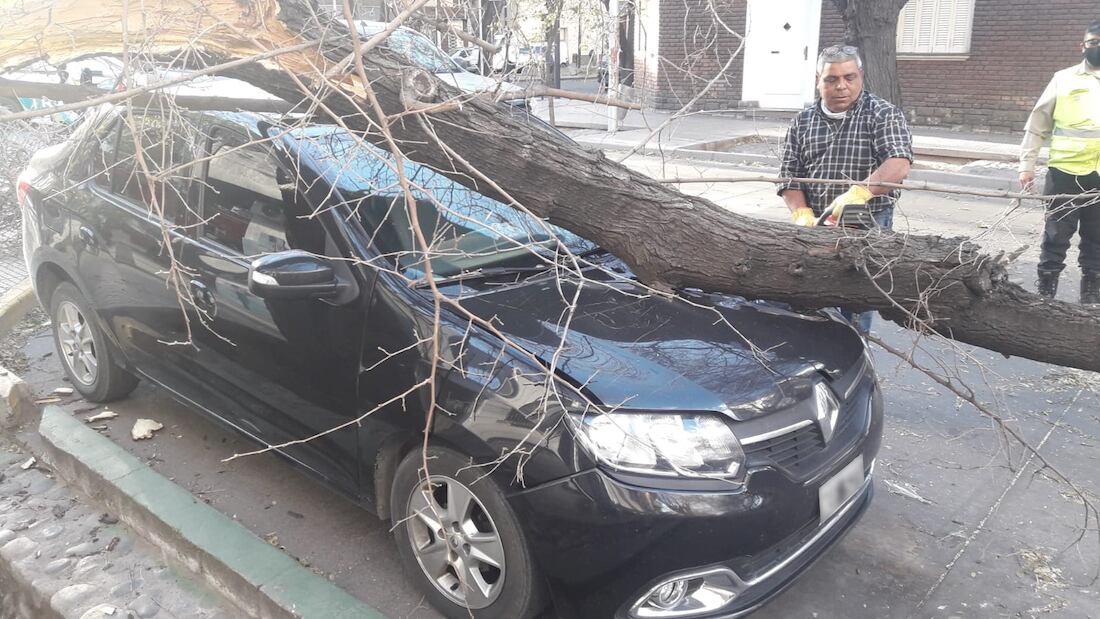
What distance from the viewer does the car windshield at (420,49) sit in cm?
350

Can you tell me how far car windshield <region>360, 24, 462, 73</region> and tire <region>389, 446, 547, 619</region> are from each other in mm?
1672

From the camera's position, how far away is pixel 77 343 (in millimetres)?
4637

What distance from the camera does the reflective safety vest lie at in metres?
5.35

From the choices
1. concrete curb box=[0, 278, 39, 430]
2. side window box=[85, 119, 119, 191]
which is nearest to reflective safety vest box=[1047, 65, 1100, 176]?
side window box=[85, 119, 119, 191]

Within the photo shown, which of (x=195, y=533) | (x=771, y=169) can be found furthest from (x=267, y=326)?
(x=771, y=169)

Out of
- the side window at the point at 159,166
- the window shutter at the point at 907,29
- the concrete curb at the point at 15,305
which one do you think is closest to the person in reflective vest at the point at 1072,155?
the side window at the point at 159,166

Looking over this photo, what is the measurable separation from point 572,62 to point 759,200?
2671 mm

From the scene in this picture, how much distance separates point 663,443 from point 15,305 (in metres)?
5.34

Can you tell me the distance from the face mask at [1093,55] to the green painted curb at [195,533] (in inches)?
215

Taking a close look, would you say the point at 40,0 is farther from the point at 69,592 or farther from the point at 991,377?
the point at 991,377

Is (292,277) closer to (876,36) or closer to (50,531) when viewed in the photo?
(50,531)

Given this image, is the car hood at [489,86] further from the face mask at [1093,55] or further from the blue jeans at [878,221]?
the face mask at [1093,55]

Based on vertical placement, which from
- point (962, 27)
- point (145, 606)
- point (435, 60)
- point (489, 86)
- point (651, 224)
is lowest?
point (145, 606)

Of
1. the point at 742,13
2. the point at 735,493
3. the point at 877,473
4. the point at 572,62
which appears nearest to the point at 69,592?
the point at 735,493
